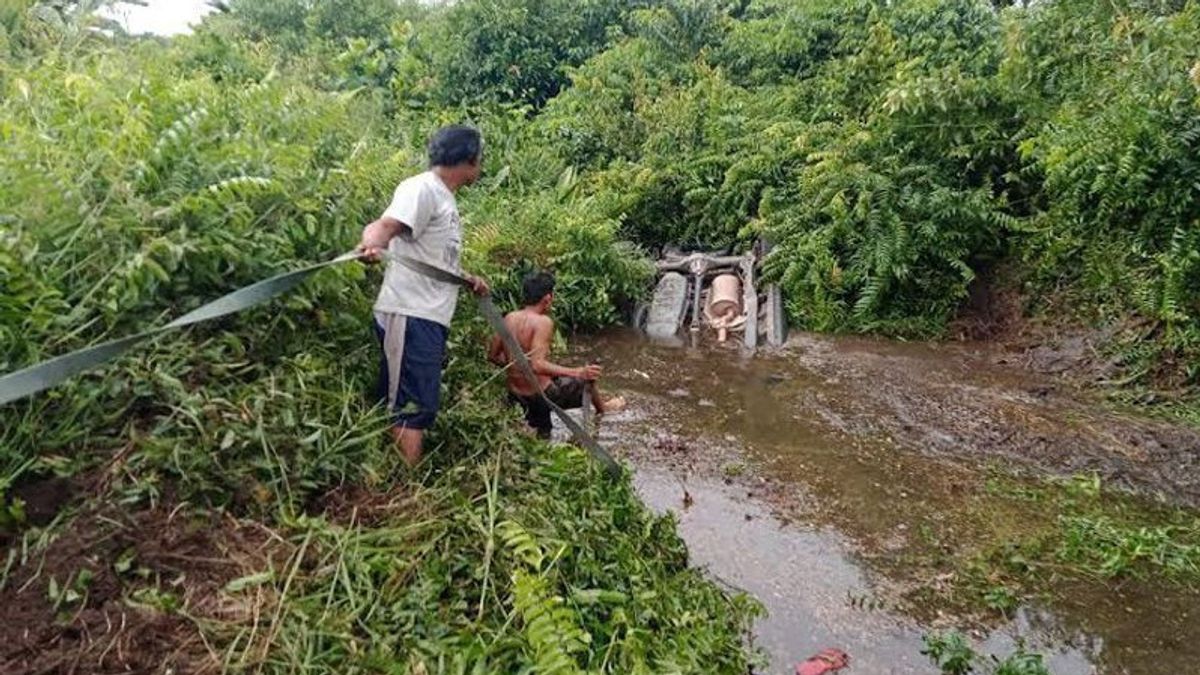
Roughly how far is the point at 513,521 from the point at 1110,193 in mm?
6618

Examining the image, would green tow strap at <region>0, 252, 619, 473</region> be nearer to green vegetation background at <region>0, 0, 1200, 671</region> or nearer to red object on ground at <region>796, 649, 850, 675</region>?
green vegetation background at <region>0, 0, 1200, 671</region>

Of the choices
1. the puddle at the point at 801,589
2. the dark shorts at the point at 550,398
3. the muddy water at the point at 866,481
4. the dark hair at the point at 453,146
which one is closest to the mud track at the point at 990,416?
the muddy water at the point at 866,481

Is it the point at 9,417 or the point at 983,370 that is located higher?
the point at 9,417

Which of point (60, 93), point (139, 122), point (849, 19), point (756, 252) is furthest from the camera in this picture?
point (849, 19)

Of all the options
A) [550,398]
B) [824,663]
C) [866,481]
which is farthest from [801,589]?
[550,398]

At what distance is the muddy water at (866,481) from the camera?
3.78 meters

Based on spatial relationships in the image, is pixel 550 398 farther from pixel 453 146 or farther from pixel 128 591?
pixel 128 591

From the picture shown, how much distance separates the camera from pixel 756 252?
33.1 feet

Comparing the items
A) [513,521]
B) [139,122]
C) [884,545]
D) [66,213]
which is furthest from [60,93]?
[884,545]

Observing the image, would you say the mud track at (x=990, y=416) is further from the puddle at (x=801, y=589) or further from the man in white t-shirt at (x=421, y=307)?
the man in white t-shirt at (x=421, y=307)

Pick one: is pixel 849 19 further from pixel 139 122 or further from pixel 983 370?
pixel 139 122

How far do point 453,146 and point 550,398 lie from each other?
1.96 metres

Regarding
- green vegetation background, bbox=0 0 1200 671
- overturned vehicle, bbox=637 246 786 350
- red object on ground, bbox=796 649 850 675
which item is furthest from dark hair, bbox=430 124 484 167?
overturned vehicle, bbox=637 246 786 350

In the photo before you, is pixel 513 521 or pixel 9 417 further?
pixel 513 521
